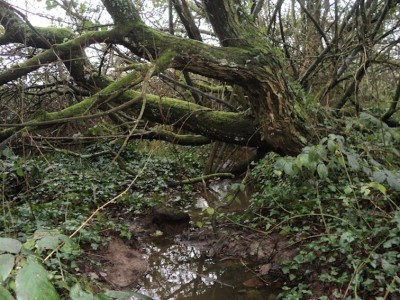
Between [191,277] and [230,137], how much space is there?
1.95m

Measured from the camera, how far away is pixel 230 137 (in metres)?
5.25

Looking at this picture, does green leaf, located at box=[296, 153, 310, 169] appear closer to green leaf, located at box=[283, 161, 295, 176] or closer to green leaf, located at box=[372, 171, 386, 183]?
green leaf, located at box=[283, 161, 295, 176]

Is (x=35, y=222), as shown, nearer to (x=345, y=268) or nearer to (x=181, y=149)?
(x=345, y=268)

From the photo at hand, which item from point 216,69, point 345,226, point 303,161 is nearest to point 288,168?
point 303,161

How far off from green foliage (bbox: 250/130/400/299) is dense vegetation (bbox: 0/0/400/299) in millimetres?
14

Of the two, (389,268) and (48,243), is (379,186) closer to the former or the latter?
(389,268)

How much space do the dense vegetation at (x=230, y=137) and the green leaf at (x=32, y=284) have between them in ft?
1.58

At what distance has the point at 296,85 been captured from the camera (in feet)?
17.0

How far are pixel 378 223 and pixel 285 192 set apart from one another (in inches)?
54.8

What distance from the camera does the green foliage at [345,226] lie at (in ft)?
9.94

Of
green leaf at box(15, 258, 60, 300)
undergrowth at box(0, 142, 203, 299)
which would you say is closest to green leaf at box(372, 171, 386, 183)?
undergrowth at box(0, 142, 203, 299)

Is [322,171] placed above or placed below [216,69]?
below

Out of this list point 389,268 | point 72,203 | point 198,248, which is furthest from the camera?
point 72,203

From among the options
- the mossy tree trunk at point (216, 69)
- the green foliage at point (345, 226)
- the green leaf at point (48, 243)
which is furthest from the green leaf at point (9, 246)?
the mossy tree trunk at point (216, 69)
